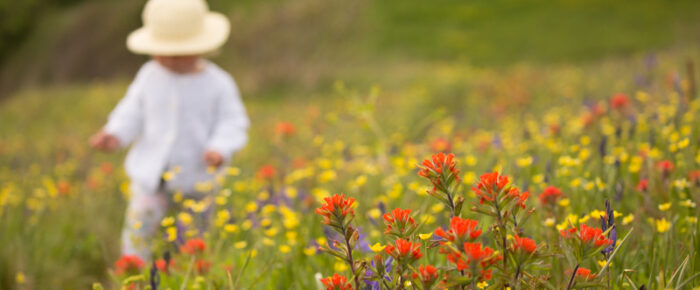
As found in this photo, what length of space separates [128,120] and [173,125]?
0.33 metres

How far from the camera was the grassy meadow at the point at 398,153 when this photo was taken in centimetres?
188

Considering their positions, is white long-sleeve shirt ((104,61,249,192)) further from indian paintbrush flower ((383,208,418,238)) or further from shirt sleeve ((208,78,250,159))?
indian paintbrush flower ((383,208,418,238))

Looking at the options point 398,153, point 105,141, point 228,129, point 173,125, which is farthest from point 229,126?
point 398,153

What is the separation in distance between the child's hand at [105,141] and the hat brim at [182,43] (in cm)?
62

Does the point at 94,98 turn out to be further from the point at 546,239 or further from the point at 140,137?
the point at 546,239

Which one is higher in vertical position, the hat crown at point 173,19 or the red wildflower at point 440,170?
the red wildflower at point 440,170

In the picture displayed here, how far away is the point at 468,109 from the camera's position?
7.71 metres

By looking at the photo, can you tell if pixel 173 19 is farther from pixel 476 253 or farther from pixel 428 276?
pixel 476 253

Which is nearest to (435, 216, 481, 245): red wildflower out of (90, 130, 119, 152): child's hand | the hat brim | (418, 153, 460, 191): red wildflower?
(418, 153, 460, 191): red wildflower

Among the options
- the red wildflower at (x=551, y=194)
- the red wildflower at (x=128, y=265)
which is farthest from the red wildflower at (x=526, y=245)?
the red wildflower at (x=128, y=265)

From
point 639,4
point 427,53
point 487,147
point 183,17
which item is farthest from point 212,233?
point 639,4

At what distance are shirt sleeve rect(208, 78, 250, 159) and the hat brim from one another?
0.43 metres

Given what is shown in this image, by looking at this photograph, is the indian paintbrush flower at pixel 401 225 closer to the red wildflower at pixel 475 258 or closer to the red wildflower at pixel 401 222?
the red wildflower at pixel 401 222

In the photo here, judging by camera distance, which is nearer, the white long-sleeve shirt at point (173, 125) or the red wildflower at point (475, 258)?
the red wildflower at point (475, 258)
